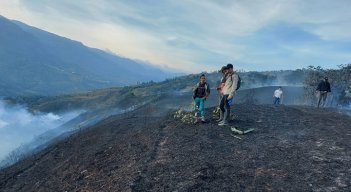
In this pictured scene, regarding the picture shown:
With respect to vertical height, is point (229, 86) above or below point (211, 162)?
above

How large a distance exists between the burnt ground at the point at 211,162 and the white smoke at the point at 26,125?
201 ft

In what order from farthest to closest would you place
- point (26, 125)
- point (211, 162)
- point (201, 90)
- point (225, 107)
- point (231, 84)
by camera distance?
point (26, 125) < point (201, 90) < point (225, 107) < point (231, 84) < point (211, 162)

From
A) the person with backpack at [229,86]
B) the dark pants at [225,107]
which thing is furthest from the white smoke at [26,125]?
the person with backpack at [229,86]

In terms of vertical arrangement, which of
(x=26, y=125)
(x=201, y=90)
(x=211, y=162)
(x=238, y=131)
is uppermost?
(x=201, y=90)

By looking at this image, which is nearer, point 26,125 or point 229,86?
point 229,86

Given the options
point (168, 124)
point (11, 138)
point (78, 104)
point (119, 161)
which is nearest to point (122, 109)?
point (78, 104)

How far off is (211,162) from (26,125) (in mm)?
80649

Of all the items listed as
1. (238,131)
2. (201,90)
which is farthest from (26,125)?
(238,131)

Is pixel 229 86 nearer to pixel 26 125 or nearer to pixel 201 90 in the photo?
pixel 201 90

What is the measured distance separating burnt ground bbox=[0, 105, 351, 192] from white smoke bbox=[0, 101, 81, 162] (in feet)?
201

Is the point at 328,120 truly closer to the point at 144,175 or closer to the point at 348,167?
the point at 348,167

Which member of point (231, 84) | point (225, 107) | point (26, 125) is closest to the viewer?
point (231, 84)

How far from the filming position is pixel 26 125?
85.6 meters

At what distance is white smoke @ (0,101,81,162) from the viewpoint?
7750cm
